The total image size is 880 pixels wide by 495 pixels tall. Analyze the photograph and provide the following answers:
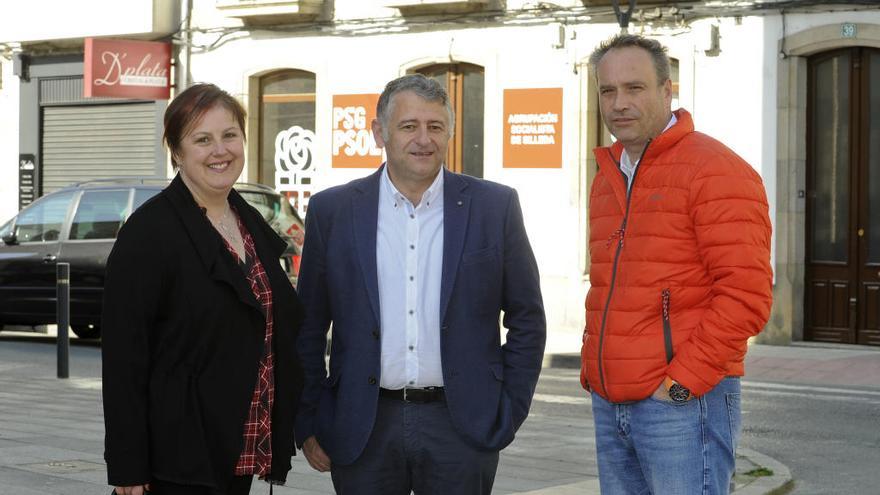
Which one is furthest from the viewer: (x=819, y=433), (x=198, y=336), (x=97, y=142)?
(x=97, y=142)

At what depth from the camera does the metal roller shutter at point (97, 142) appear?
2656 cm

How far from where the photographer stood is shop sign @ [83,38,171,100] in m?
24.2

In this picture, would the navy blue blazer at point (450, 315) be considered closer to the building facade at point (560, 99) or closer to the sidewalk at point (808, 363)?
the sidewalk at point (808, 363)

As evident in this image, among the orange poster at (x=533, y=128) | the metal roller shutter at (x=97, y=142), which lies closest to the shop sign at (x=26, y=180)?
the metal roller shutter at (x=97, y=142)

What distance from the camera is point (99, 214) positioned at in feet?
57.9

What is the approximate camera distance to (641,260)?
4.52 m

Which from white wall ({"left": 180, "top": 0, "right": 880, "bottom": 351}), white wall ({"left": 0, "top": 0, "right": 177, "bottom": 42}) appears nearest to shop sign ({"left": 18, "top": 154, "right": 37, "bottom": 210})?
white wall ({"left": 0, "top": 0, "right": 177, "bottom": 42})

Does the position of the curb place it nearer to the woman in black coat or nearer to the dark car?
the dark car

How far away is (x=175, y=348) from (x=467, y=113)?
724 inches

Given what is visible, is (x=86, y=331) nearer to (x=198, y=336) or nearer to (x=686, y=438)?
(x=198, y=336)

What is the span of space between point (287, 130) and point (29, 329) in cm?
530

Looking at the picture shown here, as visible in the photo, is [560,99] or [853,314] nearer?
[853,314]


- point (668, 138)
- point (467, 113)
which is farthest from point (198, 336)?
point (467, 113)

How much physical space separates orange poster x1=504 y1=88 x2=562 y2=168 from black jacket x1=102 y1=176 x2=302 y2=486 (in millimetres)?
17138
